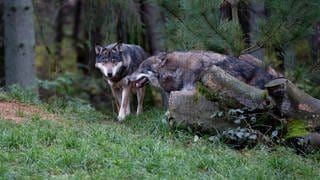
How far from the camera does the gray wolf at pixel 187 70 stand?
29.8 feet

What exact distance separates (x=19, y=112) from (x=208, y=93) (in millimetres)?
2707

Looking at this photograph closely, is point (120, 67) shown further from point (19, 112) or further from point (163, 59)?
point (19, 112)

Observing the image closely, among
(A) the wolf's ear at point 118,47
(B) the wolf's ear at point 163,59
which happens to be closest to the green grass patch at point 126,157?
(B) the wolf's ear at point 163,59

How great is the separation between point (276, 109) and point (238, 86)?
0.57 metres

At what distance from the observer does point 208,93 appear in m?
8.34

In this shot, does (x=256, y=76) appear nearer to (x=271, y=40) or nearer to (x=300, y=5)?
(x=271, y=40)

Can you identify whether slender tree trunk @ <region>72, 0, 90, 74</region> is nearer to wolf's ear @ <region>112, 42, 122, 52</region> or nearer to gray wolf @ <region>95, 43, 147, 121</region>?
gray wolf @ <region>95, 43, 147, 121</region>

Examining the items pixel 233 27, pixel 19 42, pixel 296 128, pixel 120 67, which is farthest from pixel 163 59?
pixel 19 42

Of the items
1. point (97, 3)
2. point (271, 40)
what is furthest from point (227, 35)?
point (97, 3)

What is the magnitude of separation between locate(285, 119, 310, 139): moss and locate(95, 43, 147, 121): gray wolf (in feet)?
9.40

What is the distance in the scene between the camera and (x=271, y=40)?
8945 millimetres

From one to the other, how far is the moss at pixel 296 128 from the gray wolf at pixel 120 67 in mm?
2865

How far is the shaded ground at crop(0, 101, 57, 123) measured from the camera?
28.3 feet

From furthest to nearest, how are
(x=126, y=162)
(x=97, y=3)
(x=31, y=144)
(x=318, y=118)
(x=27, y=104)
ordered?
1. (x=97, y=3)
2. (x=27, y=104)
3. (x=318, y=118)
4. (x=31, y=144)
5. (x=126, y=162)
